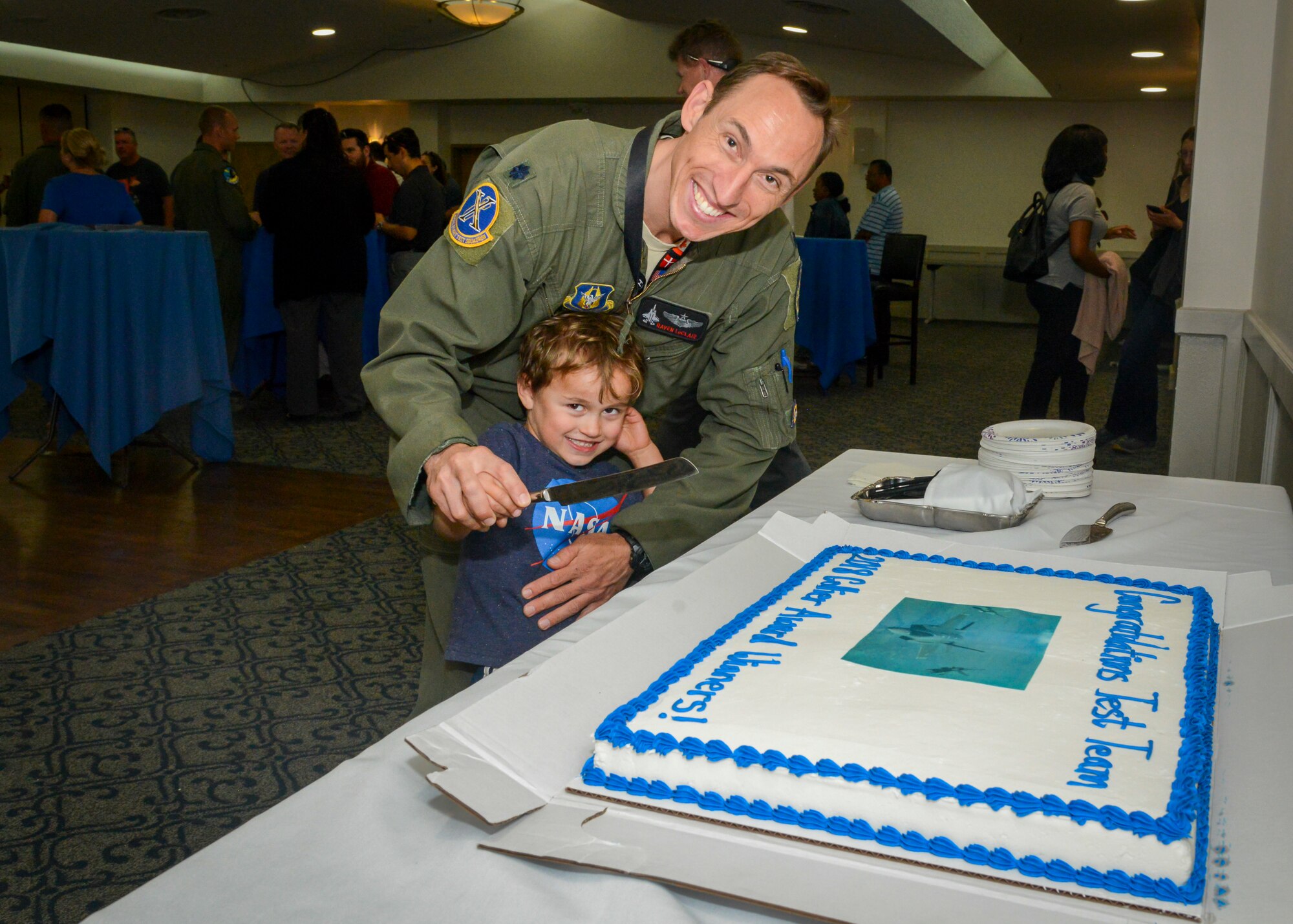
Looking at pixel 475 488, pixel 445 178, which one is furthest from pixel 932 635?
pixel 445 178

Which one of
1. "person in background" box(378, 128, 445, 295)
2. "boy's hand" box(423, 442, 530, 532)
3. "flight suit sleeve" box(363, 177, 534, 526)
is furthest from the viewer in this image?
"person in background" box(378, 128, 445, 295)

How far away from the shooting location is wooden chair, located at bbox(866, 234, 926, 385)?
7.00 metres

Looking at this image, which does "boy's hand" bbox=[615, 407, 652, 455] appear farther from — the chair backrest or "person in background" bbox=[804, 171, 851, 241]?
"person in background" bbox=[804, 171, 851, 241]

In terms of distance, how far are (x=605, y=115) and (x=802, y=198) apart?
8.04 ft

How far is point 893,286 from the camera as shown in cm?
710

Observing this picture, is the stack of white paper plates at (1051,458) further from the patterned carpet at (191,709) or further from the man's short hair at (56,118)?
the man's short hair at (56,118)

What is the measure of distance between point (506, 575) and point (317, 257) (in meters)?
4.06

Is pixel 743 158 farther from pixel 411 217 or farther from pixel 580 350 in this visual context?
pixel 411 217

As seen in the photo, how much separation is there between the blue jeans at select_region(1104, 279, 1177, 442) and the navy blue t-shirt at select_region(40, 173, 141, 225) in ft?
14.8

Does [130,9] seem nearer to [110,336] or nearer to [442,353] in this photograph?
[110,336]

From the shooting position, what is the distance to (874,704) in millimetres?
668

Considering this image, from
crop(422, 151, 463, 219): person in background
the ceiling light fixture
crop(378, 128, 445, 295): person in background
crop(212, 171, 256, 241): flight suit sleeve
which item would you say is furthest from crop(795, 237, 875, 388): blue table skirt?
the ceiling light fixture

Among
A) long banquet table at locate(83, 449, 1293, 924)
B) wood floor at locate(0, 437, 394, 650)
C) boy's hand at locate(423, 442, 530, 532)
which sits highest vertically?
boy's hand at locate(423, 442, 530, 532)

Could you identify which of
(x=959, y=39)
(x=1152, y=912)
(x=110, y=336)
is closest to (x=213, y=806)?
(x=1152, y=912)
